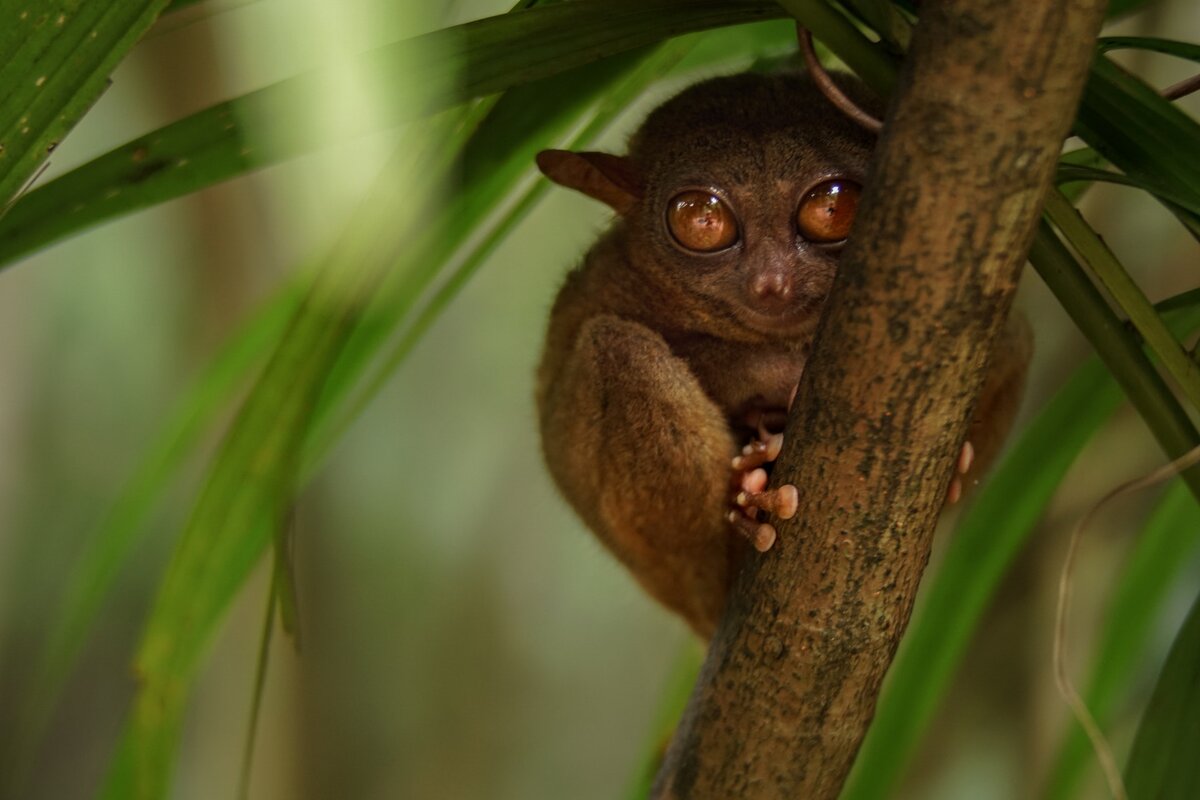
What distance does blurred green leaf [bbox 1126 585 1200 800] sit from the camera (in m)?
1.44

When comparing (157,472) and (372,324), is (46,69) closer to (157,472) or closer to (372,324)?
(372,324)

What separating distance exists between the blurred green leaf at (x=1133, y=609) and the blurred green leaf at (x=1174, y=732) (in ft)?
2.82

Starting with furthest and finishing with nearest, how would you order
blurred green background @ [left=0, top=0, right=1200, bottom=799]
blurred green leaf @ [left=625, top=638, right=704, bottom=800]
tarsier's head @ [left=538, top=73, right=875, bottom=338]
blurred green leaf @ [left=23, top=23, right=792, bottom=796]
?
blurred green background @ [left=0, top=0, right=1200, bottom=799], blurred green leaf @ [left=625, top=638, right=704, bottom=800], tarsier's head @ [left=538, top=73, right=875, bottom=338], blurred green leaf @ [left=23, top=23, right=792, bottom=796]

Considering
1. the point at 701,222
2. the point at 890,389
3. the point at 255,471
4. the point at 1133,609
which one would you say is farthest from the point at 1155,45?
the point at 1133,609

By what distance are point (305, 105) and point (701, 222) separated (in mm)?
861

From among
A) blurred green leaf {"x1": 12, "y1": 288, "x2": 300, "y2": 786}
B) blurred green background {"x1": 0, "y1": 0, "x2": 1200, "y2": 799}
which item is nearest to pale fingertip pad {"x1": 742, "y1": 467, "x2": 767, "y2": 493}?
blurred green leaf {"x1": 12, "y1": 288, "x2": 300, "y2": 786}

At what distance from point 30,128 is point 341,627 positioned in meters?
4.12

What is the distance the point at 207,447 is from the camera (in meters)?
4.70

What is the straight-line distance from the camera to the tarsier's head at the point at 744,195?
1.99 m

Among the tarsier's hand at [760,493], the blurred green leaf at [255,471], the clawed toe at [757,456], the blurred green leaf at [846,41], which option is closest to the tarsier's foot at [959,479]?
the tarsier's hand at [760,493]

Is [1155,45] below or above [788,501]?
above

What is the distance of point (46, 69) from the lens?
0.96 meters

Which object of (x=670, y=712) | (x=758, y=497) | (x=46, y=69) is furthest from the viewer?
(x=670, y=712)

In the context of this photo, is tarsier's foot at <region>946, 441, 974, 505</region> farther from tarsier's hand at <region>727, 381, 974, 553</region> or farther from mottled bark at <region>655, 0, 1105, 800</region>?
mottled bark at <region>655, 0, 1105, 800</region>
